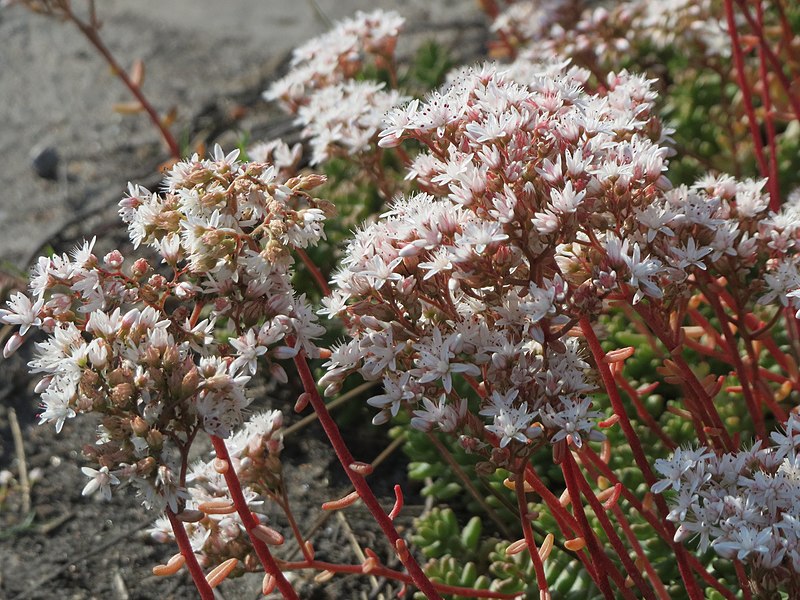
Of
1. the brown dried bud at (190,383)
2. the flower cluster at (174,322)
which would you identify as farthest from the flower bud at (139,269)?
the brown dried bud at (190,383)

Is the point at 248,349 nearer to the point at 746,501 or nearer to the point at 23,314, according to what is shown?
the point at 23,314

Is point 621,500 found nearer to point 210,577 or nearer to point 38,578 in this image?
point 210,577

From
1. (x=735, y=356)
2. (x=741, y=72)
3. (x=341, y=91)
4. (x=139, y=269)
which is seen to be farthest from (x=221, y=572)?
(x=741, y=72)

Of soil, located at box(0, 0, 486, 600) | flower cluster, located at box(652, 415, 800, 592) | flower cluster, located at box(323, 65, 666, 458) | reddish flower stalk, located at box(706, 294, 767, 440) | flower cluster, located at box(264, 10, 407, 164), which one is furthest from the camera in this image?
soil, located at box(0, 0, 486, 600)

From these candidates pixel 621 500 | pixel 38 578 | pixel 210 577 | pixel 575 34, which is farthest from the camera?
pixel 575 34

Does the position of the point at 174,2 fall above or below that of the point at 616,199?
above

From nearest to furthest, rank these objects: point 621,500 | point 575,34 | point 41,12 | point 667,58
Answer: point 621,500, point 41,12, point 575,34, point 667,58

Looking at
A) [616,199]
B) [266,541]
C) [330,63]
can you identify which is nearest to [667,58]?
[330,63]

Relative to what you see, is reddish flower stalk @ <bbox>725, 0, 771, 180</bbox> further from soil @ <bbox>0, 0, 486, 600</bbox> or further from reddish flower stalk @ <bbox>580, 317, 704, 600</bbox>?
soil @ <bbox>0, 0, 486, 600</bbox>

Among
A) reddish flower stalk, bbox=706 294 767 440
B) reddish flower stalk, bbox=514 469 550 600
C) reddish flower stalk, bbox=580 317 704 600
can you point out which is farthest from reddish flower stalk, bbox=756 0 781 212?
reddish flower stalk, bbox=514 469 550 600
